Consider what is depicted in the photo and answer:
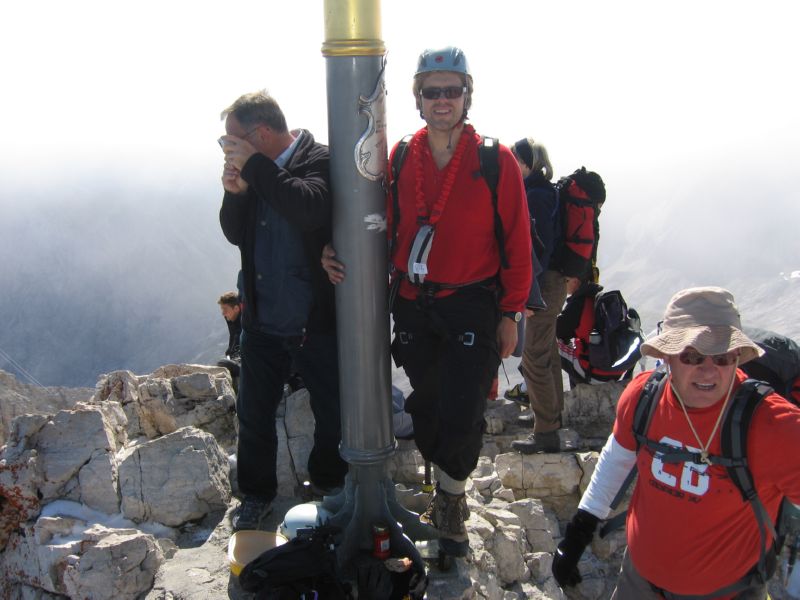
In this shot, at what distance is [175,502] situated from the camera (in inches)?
181

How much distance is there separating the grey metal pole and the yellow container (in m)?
0.43

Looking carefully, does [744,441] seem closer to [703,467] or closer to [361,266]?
[703,467]

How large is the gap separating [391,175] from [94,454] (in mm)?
2827

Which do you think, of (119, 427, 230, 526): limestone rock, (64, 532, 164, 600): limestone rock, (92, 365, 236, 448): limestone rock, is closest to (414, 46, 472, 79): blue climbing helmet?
(119, 427, 230, 526): limestone rock

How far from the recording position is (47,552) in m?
4.04

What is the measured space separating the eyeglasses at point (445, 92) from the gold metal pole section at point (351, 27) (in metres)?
0.36

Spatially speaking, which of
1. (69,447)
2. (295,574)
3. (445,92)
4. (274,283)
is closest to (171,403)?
(69,447)

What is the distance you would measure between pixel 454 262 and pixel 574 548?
1.58 m

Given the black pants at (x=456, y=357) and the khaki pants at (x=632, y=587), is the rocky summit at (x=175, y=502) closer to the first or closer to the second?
the black pants at (x=456, y=357)

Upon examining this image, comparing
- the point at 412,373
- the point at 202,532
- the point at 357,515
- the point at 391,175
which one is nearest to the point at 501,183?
the point at 391,175

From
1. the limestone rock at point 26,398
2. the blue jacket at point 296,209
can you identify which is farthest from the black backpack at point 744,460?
the limestone rock at point 26,398

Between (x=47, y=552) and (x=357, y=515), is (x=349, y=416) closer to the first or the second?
(x=357, y=515)

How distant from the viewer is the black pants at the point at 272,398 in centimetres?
429

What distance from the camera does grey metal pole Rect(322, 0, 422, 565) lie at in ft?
11.4
